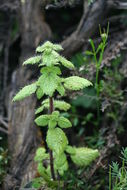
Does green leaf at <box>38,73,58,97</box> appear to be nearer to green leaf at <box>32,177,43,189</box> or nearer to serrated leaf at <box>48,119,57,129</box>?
serrated leaf at <box>48,119,57,129</box>

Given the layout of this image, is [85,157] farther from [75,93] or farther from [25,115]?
[25,115]

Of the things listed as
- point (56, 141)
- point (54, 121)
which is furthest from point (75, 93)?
point (56, 141)

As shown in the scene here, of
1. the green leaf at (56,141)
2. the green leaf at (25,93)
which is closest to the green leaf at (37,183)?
the green leaf at (56,141)

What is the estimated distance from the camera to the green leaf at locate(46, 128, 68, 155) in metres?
1.79

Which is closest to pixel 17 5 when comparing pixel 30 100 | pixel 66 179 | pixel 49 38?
pixel 49 38

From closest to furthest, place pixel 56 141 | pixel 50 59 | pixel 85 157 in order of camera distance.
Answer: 1. pixel 50 59
2. pixel 56 141
3. pixel 85 157

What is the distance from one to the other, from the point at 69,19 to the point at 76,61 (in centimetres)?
93

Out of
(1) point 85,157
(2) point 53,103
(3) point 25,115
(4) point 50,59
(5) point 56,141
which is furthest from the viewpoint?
(3) point 25,115

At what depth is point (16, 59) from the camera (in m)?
3.84

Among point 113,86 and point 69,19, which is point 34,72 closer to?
point 113,86

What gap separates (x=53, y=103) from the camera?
2.02 m

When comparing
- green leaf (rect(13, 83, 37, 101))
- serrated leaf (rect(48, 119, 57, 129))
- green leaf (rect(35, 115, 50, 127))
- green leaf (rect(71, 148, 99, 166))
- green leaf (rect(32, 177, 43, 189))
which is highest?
green leaf (rect(13, 83, 37, 101))

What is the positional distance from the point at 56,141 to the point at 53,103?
1.02 ft

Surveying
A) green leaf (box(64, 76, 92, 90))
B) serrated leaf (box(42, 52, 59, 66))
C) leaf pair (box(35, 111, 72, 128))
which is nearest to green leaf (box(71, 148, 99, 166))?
leaf pair (box(35, 111, 72, 128))
